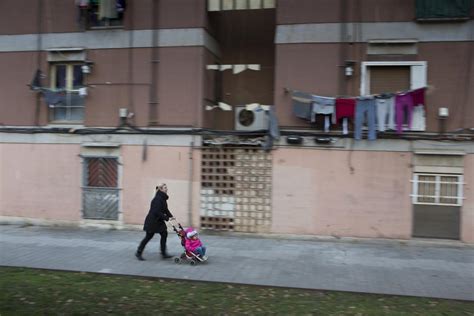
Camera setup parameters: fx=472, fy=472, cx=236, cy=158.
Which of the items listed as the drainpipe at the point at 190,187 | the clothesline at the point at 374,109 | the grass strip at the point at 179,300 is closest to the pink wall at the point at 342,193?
the clothesline at the point at 374,109

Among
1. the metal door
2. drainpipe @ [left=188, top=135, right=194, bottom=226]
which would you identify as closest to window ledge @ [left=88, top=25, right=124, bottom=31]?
the metal door

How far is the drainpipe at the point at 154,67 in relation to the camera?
1264cm

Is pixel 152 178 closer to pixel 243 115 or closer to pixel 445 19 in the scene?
pixel 243 115

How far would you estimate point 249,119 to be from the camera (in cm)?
1362

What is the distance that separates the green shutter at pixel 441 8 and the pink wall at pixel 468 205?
11.0 ft

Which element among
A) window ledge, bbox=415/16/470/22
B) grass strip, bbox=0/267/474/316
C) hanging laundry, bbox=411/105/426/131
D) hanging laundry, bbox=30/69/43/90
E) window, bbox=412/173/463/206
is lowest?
grass strip, bbox=0/267/474/316

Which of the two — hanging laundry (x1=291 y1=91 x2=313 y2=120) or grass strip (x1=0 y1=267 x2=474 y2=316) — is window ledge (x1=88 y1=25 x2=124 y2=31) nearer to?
hanging laundry (x1=291 y1=91 x2=313 y2=120)

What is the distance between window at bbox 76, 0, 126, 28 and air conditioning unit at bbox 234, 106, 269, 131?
414cm

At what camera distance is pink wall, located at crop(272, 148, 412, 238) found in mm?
11344

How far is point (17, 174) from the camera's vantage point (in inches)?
534

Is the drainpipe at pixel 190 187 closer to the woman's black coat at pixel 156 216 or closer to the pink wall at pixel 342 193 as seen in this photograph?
the pink wall at pixel 342 193

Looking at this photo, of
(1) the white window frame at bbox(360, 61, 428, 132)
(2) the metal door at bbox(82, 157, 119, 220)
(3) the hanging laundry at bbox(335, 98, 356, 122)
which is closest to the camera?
(1) the white window frame at bbox(360, 61, 428, 132)

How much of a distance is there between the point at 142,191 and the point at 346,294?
693 cm

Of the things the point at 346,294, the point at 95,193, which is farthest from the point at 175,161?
the point at 346,294
